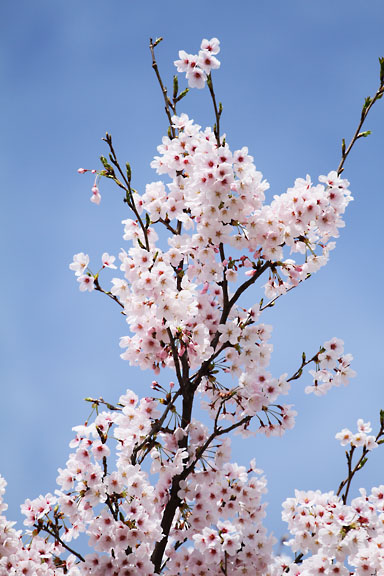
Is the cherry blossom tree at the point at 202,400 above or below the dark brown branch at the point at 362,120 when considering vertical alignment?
below

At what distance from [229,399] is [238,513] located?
1136 millimetres

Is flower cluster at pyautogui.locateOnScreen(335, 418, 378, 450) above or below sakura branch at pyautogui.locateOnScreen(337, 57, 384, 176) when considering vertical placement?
below

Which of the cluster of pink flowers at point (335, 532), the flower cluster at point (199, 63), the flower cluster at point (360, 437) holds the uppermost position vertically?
the flower cluster at point (199, 63)

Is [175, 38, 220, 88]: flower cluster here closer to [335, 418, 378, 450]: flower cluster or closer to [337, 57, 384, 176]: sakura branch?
[337, 57, 384, 176]: sakura branch

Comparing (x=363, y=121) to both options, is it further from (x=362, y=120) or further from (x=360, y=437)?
(x=360, y=437)

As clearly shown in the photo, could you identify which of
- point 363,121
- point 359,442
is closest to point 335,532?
point 359,442

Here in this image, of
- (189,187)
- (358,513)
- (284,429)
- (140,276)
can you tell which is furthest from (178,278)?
(358,513)

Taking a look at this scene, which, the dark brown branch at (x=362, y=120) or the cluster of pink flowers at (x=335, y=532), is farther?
the dark brown branch at (x=362, y=120)

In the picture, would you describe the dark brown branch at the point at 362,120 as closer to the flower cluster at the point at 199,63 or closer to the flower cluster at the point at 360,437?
the flower cluster at the point at 199,63

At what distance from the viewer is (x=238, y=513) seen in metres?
5.96

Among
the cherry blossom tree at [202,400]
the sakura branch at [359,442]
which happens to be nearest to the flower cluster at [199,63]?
the cherry blossom tree at [202,400]

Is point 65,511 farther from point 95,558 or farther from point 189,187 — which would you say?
point 189,187

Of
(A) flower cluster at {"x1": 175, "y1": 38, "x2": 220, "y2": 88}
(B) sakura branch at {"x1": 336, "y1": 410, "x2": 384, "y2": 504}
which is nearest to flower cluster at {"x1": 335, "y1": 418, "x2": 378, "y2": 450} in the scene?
(B) sakura branch at {"x1": 336, "y1": 410, "x2": 384, "y2": 504}

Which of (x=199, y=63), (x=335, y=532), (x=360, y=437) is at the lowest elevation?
(x=335, y=532)
